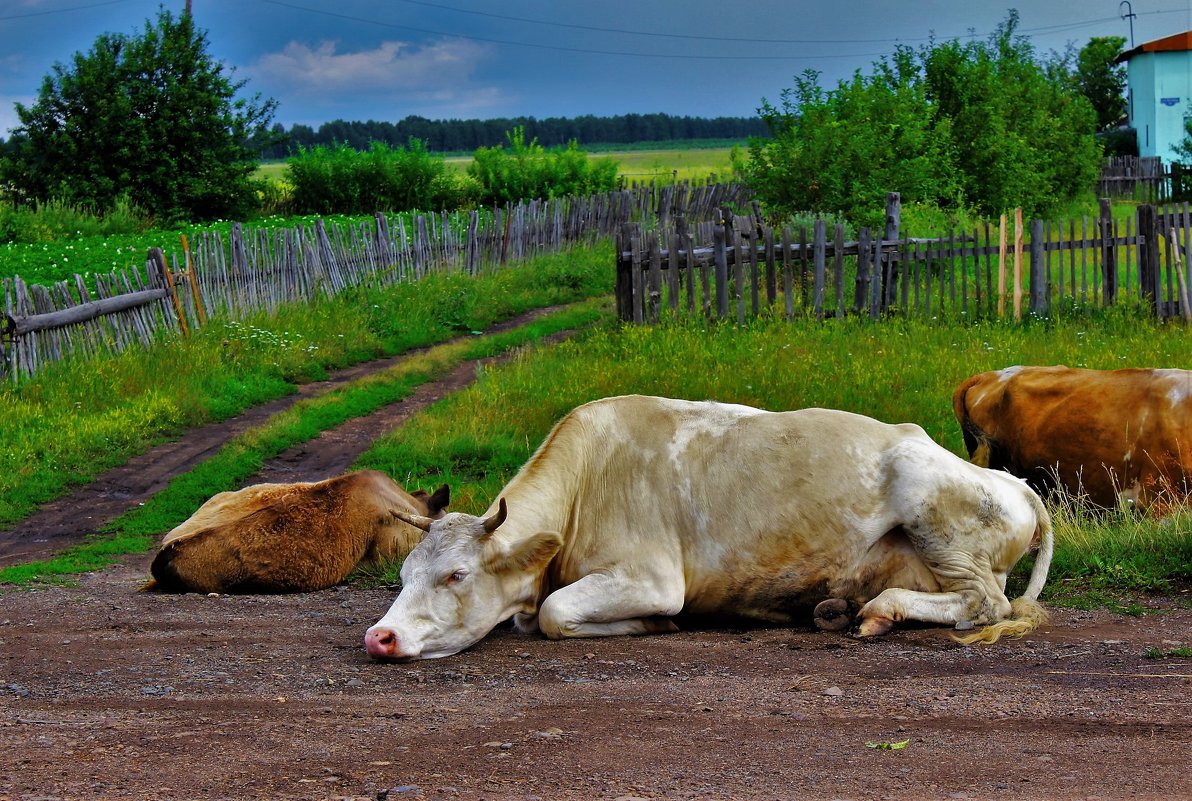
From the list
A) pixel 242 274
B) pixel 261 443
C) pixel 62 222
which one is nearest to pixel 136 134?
pixel 62 222

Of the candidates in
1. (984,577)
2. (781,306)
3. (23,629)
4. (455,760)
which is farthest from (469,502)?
(781,306)

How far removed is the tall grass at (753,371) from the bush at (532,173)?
22.6 metres

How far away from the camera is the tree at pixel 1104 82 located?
5984 centimetres

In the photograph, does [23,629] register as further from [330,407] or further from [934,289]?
[934,289]

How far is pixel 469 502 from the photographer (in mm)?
9188

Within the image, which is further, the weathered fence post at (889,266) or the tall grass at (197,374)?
the weathered fence post at (889,266)

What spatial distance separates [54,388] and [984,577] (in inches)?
411

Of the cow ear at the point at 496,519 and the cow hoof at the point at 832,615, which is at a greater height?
the cow ear at the point at 496,519

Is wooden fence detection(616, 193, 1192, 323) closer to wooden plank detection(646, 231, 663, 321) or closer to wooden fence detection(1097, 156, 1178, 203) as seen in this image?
wooden plank detection(646, 231, 663, 321)

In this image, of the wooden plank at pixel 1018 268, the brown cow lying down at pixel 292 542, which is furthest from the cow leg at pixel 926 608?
the wooden plank at pixel 1018 268

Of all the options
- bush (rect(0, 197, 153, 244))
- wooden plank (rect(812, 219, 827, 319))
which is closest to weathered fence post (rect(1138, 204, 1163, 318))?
wooden plank (rect(812, 219, 827, 319))

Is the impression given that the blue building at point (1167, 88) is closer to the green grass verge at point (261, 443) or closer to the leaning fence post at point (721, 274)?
the green grass verge at point (261, 443)

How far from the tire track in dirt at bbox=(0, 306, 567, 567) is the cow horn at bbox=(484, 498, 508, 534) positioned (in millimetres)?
4809

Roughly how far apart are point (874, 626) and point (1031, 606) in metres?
0.85
